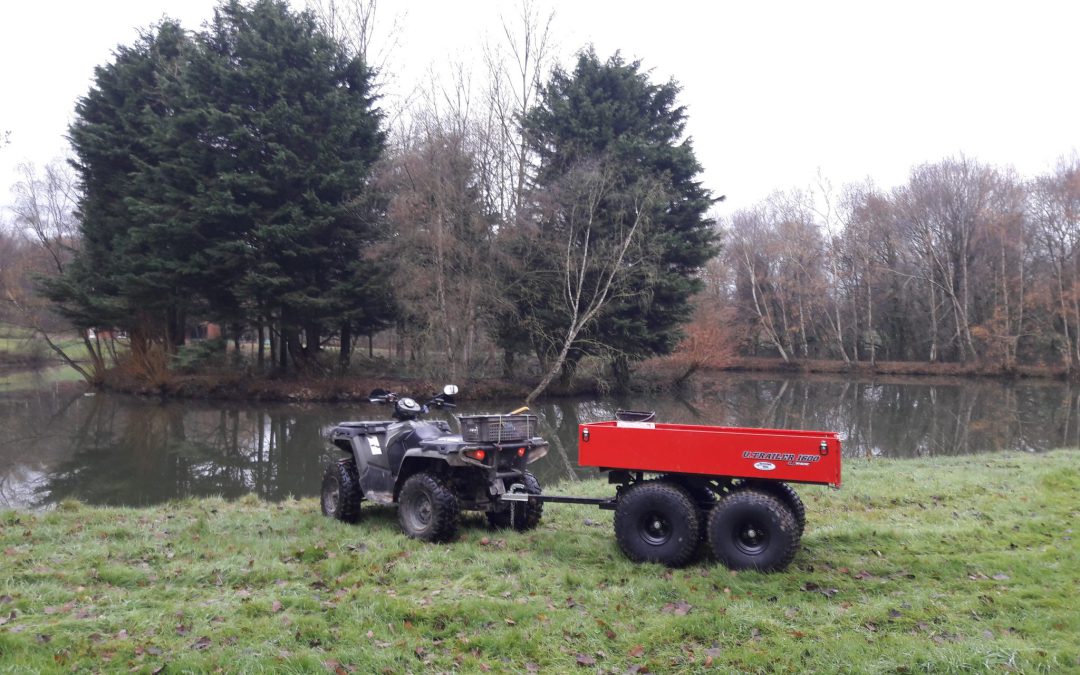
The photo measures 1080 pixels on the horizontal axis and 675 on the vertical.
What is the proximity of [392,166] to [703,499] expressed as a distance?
23.5 meters

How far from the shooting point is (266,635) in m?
4.31

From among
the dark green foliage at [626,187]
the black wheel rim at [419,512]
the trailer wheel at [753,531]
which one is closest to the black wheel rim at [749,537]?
the trailer wheel at [753,531]

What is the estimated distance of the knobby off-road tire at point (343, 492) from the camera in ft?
26.2

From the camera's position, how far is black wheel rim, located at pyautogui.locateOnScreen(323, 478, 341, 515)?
8.25 meters

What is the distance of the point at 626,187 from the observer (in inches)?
1163

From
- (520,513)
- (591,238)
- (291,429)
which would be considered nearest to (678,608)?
(520,513)

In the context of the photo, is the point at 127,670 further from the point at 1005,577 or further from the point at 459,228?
the point at 459,228

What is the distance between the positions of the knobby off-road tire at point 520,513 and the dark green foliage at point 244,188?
21.4m

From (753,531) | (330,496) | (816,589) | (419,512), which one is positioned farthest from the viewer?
(330,496)

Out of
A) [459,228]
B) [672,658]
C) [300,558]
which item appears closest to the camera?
[672,658]

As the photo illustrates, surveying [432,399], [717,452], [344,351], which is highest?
[344,351]

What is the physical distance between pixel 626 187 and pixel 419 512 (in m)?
24.1

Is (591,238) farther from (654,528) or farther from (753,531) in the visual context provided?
(753,531)

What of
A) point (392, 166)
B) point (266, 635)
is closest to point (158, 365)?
point (392, 166)
